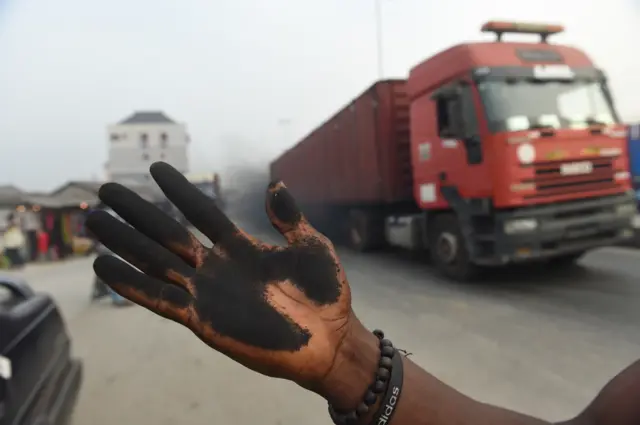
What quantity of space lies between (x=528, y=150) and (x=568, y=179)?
0.71 metres

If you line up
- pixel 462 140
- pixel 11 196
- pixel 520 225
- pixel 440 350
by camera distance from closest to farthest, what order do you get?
pixel 440 350
pixel 520 225
pixel 462 140
pixel 11 196

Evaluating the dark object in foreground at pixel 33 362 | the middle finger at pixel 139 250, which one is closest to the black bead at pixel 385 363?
the middle finger at pixel 139 250

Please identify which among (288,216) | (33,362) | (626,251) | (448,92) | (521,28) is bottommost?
(626,251)

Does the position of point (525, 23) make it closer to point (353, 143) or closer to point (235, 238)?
point (353, 143)

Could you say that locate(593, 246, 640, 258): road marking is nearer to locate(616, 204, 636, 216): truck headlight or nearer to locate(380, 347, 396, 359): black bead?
locate(616, 204, 636, 216): truck headlight

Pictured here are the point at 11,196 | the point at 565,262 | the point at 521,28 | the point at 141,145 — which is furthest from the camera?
the point at 11,196

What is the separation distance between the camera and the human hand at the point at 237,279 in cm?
110

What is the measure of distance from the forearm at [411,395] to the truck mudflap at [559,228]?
5.19m

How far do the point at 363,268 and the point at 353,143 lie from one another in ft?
9.22

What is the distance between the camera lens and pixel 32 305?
2.68 metres

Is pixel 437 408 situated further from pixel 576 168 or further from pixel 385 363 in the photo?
pixel 576 168

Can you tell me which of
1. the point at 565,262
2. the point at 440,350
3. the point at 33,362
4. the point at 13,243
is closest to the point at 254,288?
the point at 33,362

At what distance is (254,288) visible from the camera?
1.14 metres

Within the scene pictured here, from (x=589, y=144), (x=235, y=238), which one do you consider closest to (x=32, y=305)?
(x=235, y=238)
